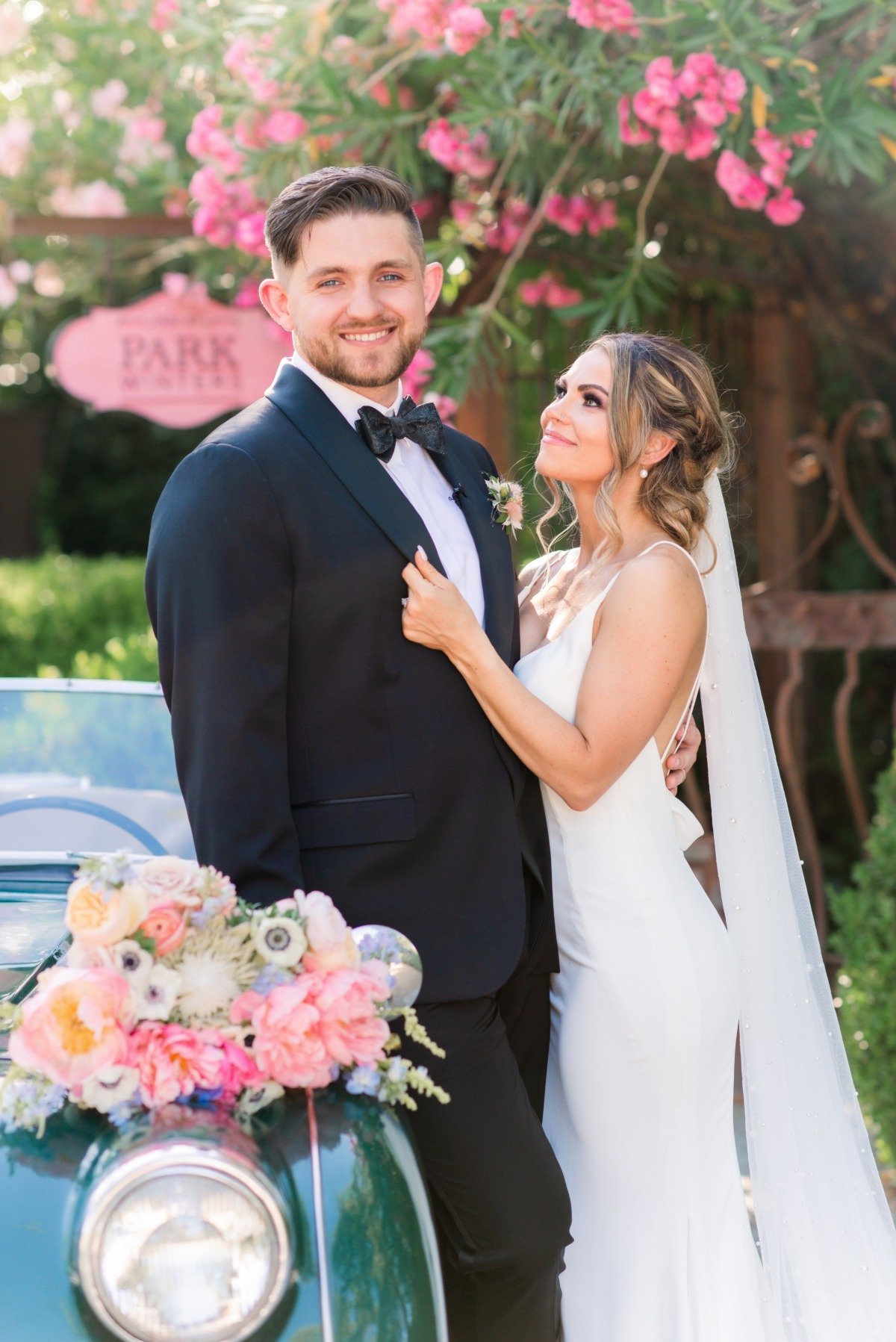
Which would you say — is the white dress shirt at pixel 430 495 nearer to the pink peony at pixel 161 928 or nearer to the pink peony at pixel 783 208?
the pink peony at pixel 161 928

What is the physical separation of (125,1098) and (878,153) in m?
3.01

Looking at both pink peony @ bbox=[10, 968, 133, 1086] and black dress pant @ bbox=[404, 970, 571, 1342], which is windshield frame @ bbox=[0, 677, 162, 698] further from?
pink peony @ bbox=[10, 968, 133, 1086]

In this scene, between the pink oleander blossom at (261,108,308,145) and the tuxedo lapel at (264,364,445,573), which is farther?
the pink oleander blossom at (261,108,308,145)

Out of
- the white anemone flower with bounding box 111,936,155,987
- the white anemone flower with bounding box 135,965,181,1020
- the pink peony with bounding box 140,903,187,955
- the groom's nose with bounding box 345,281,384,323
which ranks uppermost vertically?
the groom's nose with bounding box 345,281,384,323

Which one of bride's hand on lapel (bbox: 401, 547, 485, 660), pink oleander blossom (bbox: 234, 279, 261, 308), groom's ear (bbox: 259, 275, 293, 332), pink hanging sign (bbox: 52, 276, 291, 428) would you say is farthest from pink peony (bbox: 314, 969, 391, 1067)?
pink oleander blossom (bbox: 234, 279, 261, 308)

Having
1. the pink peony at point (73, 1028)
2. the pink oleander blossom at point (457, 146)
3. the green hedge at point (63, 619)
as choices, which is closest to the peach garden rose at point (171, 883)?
the pink peony at point (73, 1028)

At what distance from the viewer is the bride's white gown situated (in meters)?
2.58

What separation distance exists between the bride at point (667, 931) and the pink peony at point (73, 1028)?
0.82 m

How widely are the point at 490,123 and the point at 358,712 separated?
2.47 meters

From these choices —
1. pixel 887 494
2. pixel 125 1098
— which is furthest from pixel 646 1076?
pixel 887 494

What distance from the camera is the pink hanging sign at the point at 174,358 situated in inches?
210

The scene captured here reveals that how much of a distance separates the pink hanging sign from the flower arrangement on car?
3.84 meters

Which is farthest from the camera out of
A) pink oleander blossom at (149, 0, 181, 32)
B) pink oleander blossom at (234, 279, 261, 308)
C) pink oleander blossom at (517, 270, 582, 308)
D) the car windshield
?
pink oleander blossom at (234, 279, 261, 308)

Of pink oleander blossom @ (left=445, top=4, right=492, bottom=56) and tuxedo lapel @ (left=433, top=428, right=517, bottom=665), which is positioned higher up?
pink oleander blossom @ (left=445, top=4, right=492, bottom=56)
